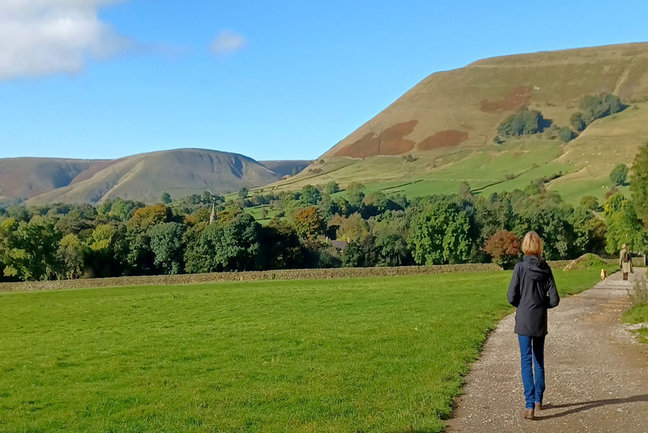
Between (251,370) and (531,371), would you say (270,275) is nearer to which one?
(251,370)

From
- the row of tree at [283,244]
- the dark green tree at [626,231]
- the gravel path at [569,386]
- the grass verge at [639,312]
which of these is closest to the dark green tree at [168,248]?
the row of tree at [283,244]

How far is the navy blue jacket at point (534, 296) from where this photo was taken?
36.1 ft

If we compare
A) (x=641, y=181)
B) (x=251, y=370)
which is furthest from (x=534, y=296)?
(x=641, y=181)

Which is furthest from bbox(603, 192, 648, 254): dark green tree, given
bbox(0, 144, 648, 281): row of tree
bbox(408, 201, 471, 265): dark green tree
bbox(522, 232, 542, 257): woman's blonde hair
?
bbox(522, 232, 542, 257): woman's blonde hair

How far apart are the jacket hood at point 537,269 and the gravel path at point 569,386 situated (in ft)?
7.15

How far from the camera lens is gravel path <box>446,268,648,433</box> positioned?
400 inches

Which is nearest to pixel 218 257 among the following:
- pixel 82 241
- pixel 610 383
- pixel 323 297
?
pixel 82 241

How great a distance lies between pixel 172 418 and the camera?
38.7ft

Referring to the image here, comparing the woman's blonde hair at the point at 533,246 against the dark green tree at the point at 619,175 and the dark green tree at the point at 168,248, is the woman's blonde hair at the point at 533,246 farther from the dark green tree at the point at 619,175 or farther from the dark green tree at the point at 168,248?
the dark green tree at the point at 619,175

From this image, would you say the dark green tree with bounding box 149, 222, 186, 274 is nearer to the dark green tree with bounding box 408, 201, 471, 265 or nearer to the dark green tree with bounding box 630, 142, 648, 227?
the dark green tree with bounding box 408, 201, 471, 265

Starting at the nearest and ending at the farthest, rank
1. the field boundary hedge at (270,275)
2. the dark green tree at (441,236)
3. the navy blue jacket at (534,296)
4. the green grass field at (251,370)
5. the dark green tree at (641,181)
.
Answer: the navy blue jacket at (534,296) → the green grass field at (251,370) → the dark green tree at (641,181) → the field boundary hedge at (270,275) → the dark green tree at (441,236)

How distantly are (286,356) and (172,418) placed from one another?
6.14 meters

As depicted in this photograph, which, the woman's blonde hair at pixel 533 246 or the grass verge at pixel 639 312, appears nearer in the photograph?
the woman's blonde hair at pixel 533 246

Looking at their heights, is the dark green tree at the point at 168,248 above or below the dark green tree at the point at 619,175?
below
